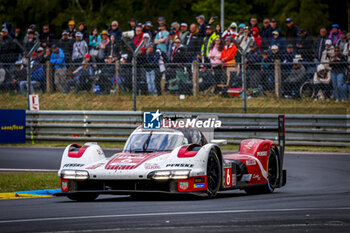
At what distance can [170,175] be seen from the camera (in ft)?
33.1

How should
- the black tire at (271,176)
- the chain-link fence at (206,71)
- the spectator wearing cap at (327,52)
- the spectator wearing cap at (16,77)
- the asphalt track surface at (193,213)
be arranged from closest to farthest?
the asphalt track surface at (193,213) < the black tire at (271,176) < the chain-link fence at (206,71) < the spectator wearing cap at (327,52) < the spectator wearing cap at (16,77)

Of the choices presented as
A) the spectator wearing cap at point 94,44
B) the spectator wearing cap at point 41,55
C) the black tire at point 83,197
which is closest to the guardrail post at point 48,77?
the spectator wearing cap at point 41,55

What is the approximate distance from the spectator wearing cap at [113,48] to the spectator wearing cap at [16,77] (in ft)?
8.02

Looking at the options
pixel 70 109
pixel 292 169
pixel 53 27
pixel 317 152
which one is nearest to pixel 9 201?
pixel 292 169

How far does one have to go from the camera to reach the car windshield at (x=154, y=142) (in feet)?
36.7

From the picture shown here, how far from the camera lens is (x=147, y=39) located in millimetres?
22469

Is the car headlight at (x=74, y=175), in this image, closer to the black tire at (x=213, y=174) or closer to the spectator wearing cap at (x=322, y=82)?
the black tire at (x=213, y=174)

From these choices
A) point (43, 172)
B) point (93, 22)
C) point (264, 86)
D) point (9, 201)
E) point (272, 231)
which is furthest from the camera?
point (93, 22)

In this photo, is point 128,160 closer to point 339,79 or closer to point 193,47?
point 339,79

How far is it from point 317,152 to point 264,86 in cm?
234

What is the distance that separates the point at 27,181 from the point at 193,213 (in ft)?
17.7

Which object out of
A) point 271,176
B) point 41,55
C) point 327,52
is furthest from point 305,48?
point 271,176

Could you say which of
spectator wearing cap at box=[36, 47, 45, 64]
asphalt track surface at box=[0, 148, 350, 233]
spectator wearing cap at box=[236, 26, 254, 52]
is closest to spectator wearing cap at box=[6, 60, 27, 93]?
spectator wearing cap at box=[36, 47, 45, 64]

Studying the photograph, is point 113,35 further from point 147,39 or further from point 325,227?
point 325,227
